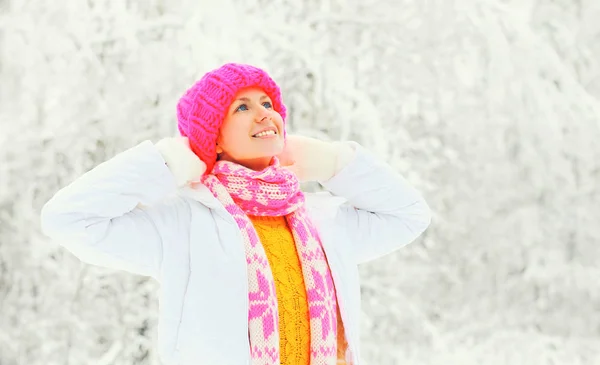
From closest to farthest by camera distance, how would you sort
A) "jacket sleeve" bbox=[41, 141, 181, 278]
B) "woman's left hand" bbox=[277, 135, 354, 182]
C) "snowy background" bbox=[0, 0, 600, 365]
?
"jacket sleeve" bbox=[41, 141, 181, 278]
"woman's left hand" bbox=[277, 135, 354, 182]
"snowy background" bbox=[0, 0, 600, 365]

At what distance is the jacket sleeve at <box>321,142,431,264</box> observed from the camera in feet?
4.94

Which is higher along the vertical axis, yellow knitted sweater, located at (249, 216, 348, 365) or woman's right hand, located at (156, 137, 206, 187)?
woman's right hand, located at (156, 137, 206, 187)

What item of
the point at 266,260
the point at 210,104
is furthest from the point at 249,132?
the point at 266,260

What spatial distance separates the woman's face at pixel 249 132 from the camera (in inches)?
54.2

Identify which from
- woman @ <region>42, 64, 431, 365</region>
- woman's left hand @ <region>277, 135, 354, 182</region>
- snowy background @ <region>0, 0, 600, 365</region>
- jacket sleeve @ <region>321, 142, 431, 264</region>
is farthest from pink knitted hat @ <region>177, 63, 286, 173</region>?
snowy background @ <region>0, 0, 600, 365</region>

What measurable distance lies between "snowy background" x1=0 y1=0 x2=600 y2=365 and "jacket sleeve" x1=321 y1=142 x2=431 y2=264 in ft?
4.64

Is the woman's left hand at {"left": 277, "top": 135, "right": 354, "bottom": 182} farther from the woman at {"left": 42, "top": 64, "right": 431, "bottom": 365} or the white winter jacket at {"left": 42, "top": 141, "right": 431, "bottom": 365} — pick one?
the white winter jacket at {"left": 42, "top": 141, "right": 431, "bottom": 365}

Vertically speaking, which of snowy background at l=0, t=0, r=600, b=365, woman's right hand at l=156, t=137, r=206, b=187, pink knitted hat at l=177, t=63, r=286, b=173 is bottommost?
snowy background at l=0, t=0, r=600, b=365

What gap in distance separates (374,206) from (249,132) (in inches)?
13.2

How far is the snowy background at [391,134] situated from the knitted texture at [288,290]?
1520mm

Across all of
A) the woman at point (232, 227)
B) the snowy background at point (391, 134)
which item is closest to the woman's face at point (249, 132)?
the woman at point (232, 227)

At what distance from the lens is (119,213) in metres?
1.26

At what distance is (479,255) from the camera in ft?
10.7

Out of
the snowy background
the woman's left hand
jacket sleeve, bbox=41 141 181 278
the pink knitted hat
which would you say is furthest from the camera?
the snowy background
